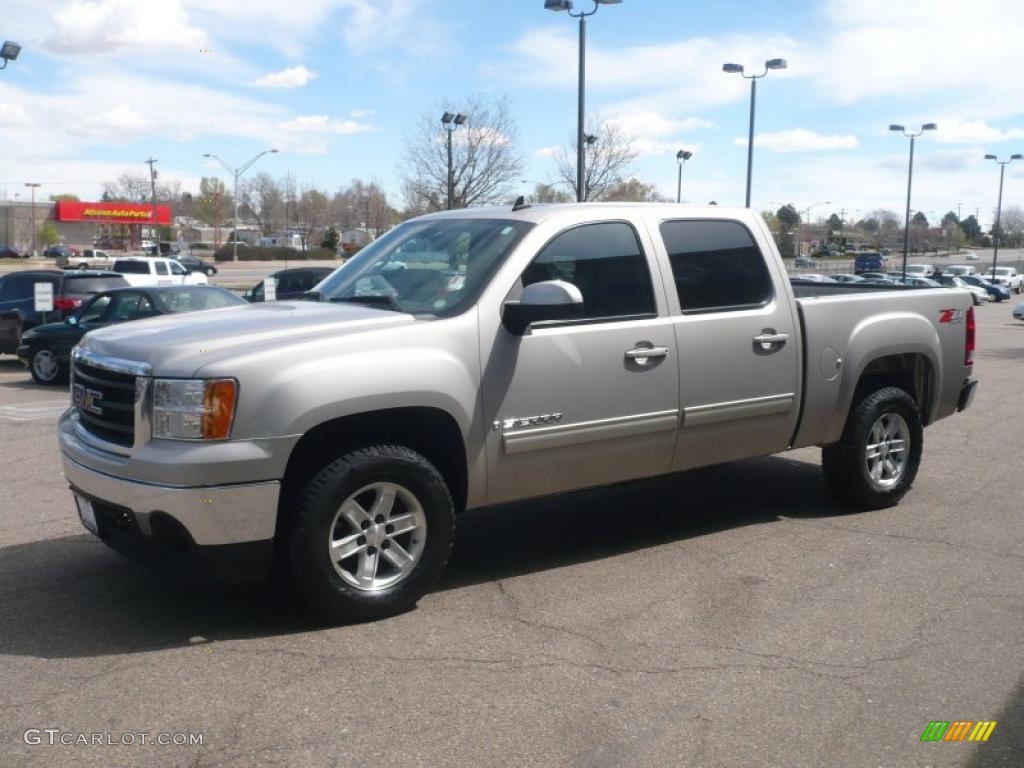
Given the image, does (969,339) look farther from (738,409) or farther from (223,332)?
(223,332)

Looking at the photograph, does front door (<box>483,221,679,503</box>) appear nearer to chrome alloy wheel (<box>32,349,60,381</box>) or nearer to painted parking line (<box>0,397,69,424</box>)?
painted parking line (<box>0,397,69,424</box>)

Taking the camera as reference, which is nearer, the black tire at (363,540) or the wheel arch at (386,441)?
the black tire at (363,540)

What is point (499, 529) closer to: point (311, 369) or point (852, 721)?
point (311, 369)

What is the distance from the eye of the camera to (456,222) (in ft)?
20.0

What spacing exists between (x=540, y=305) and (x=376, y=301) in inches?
38.7

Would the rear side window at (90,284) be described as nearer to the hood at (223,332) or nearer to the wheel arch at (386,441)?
the hood at (223,332)

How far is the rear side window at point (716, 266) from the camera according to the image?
6.15m

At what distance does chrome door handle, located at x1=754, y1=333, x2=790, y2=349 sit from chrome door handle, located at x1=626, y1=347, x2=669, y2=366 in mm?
780

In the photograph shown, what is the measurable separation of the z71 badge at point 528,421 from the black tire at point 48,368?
11570mm

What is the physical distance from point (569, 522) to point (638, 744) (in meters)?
3.17

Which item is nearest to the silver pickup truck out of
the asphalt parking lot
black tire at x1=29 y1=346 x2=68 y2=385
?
the asphalt parking lot

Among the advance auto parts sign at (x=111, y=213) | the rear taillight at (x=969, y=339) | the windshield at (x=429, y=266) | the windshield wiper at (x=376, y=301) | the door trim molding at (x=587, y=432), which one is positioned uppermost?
the advance auto parts sign at (x=111, y=213)

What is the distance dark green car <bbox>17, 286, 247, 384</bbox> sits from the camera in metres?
14.9

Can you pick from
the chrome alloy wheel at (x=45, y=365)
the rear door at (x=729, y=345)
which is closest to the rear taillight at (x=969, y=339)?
the rear door at (x=729, y=345)
